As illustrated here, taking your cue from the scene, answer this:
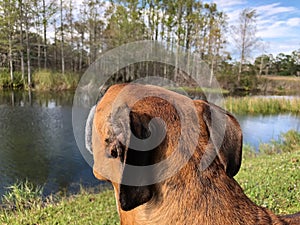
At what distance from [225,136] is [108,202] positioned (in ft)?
16.0

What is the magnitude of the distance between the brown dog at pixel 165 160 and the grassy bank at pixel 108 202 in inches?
135

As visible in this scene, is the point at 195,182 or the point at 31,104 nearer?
the point at 195,182

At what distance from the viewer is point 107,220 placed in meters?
4.60

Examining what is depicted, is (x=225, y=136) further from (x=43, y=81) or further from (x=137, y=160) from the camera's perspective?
(x=43, y=81)

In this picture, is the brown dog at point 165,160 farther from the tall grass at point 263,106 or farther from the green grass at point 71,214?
the tall grass at point 263,106

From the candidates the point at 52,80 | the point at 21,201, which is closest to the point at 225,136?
the point at 21,201

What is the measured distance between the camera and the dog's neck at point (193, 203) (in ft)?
4.11

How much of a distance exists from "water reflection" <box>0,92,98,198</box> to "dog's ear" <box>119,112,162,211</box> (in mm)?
7299

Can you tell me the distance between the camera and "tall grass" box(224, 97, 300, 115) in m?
20.9

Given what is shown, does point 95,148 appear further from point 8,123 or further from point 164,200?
point 8,123

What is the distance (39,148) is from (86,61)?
25564mm

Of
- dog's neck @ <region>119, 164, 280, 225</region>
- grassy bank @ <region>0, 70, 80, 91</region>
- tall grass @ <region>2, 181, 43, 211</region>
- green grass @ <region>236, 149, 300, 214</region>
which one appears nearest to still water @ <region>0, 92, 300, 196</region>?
tall grass @ <region>2, 181, 43, 211</region>

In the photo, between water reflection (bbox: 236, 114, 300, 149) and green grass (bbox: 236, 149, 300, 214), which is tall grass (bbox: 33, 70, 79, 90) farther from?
green grass (bbox: 236, 149, 300, 214)

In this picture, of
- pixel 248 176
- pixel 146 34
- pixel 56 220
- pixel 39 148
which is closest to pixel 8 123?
pixel 39 148
